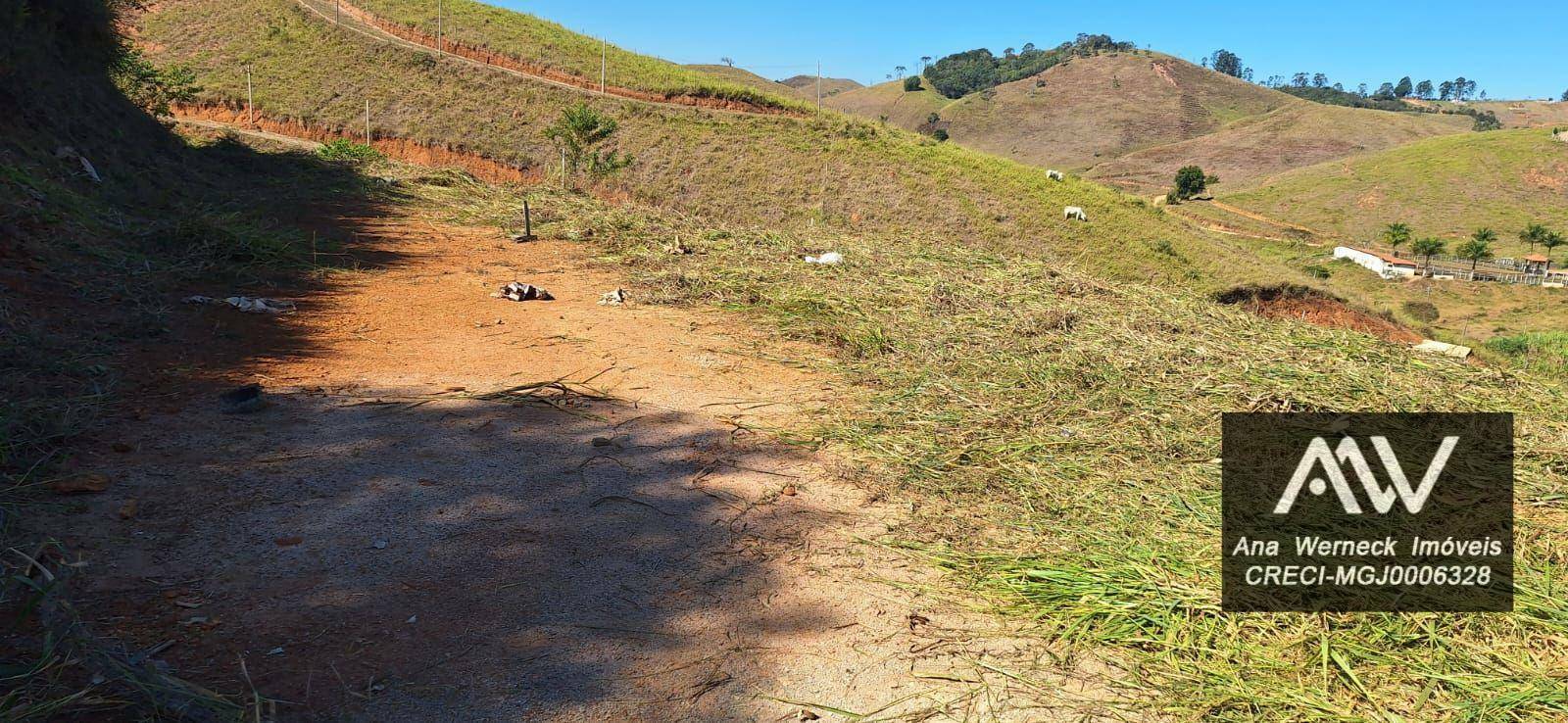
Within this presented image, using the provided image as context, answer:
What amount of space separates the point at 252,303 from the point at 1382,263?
5601 centimetres

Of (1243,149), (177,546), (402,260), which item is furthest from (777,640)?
(1243,149)

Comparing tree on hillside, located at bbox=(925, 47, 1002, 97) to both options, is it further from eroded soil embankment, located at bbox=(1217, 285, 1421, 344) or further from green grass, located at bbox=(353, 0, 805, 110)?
eroded soil embankment, located at bbox=(1217, 285, 1421, 344)

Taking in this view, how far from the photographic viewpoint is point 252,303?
6.51m

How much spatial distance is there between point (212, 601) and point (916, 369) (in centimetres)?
422

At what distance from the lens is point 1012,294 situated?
24.5 feet

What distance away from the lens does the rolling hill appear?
89.1 m

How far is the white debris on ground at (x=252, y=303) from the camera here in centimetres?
633

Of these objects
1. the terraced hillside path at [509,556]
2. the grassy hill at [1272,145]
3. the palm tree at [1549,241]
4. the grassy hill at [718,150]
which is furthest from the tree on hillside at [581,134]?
the grassy hill at [1272,145]

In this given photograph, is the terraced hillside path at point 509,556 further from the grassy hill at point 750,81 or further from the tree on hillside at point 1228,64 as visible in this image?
the tree on hillside at point 1228,64

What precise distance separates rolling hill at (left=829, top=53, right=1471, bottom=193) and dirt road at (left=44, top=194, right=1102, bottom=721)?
74087 mm

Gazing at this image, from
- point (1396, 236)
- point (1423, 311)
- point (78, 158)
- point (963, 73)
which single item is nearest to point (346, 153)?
point (78, 158)

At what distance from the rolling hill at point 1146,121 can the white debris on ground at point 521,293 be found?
70732mm

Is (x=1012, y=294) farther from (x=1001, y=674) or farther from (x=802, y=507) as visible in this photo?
(x=1001, y=674)

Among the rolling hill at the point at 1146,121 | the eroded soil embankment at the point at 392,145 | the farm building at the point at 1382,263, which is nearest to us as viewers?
the eroded soil embankment at the point at 392,145
